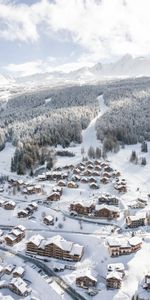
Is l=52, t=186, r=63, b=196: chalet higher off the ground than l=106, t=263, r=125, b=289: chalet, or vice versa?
l=52, t=186, r=63, b=196: chalet

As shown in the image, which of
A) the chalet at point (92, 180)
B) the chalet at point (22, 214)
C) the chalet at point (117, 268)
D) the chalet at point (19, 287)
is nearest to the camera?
the chalet at point (19, 287)

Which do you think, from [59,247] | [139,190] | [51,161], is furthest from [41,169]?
[59,247]

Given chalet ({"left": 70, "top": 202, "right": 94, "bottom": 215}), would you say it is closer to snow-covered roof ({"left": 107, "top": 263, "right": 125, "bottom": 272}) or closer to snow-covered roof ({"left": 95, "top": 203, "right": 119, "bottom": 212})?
snow-covered roof ({"left": 95, "top": 203, "right": 119, "bottom": 212})

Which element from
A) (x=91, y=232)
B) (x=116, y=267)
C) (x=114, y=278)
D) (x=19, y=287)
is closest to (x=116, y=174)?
(x=91, y=232)

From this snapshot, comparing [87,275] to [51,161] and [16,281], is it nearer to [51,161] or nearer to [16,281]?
[16,281]

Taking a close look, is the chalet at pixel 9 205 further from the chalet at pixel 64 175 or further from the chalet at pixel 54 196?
the chalet at pixel 64 175

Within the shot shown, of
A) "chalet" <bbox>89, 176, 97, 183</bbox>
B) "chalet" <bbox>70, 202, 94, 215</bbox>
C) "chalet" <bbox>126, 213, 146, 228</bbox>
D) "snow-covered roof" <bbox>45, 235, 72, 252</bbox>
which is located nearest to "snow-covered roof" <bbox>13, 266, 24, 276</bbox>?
"snow-covered roof" <bbox>45, 235, 72, 252</bbox>

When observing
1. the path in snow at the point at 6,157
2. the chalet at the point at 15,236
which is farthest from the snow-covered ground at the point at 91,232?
the path in snow at the point at 6,157
